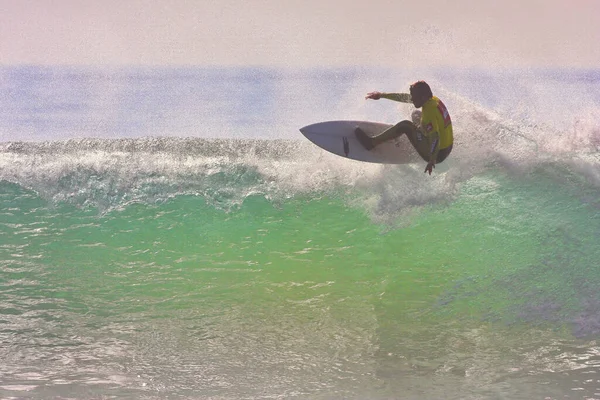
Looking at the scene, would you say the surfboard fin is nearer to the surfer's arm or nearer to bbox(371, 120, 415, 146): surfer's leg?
bbox(371, 120, 415, 146): surfer's leg

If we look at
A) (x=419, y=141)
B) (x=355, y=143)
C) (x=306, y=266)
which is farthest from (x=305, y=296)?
(x=419, y=141)

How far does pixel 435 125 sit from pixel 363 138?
2.61ft

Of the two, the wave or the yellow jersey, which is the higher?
the yellow jersey

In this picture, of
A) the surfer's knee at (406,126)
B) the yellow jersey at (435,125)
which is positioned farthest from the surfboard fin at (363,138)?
the yellow jersey at (435,125)

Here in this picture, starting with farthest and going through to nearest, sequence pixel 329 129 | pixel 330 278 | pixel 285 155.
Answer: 1. pixel 285 155
2. pixel 329 129
3. pixel 330 278

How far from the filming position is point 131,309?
237 inches

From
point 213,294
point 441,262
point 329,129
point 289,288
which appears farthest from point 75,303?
point 441,262

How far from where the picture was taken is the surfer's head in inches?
256

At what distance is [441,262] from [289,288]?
1483mm

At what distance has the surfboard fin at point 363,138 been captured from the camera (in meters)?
7.16

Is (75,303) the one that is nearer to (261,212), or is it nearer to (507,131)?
(261,212)

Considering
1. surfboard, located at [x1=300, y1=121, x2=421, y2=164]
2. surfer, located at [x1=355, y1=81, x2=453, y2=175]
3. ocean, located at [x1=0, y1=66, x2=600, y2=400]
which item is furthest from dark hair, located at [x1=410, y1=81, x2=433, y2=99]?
ocean, located at [x1=0, y1=66, x2=600, y2=400]

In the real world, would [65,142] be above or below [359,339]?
above

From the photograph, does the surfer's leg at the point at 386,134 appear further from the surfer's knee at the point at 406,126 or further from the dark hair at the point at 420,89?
the dark hair at the point at 420,89
